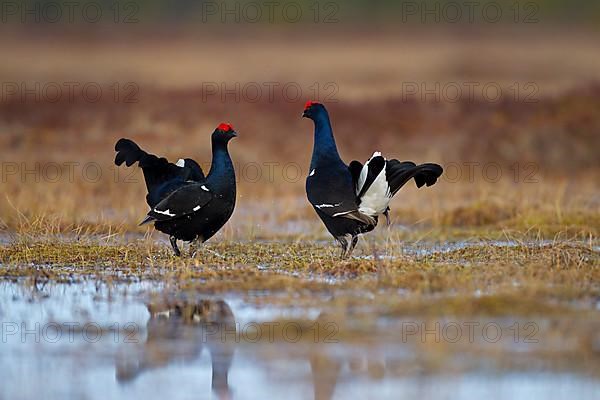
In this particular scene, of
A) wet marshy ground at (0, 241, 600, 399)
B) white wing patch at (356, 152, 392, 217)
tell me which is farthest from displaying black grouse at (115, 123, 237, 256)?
white wing patch at (356, 152, 392, 217)

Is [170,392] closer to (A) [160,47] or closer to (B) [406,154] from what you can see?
(B) [406,154]

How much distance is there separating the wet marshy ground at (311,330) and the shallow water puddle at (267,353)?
0.04ft

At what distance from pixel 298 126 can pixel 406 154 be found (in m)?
2.83

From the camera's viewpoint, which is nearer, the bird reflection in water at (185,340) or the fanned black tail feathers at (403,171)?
the bird reflection in water at (185,340)

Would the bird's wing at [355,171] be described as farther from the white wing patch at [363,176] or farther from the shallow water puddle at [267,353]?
the shallow water puddle at [267,353]

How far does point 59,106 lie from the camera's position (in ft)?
76.3

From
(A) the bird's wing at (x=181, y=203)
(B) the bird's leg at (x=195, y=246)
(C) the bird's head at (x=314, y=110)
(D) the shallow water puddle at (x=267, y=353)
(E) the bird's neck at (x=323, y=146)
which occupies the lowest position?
(D) the shallow water puddle at (x=267, y=353)

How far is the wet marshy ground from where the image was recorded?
21.0 feet

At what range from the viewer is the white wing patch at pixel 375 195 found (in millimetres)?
10508

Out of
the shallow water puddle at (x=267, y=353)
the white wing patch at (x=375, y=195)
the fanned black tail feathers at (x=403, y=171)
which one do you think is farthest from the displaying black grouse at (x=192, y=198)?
the shallow water puddle at (x=267, y=353)

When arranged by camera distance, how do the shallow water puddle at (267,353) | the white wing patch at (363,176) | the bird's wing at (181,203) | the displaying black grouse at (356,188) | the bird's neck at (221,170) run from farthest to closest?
the bird's neck at (221,170), the bird's wing at (181,203), the white wing patch at (363,176), the displaying black grouse at (356,188), the shallow water puddle at (267,353)

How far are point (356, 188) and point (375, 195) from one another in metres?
0.22

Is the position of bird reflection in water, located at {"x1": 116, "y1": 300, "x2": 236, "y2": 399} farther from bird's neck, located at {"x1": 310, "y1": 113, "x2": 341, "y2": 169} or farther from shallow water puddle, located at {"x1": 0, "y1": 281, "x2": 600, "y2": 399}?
bird's neck, located at {"x1": 310, "y1": 113, "x2": 341, "y2": 169}

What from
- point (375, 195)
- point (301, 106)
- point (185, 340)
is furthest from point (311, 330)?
point (301, 106)
